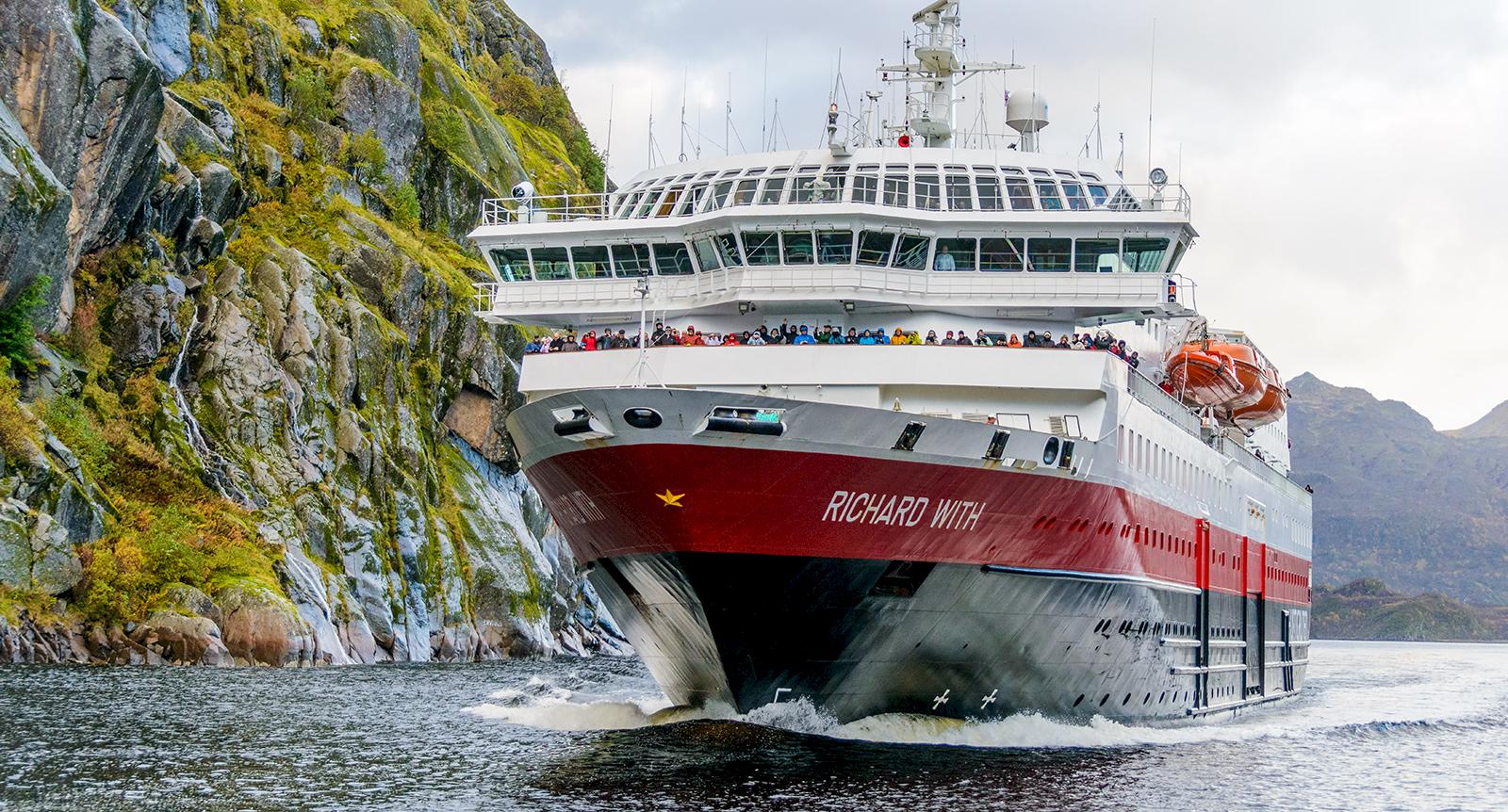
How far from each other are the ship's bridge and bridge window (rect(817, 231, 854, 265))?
0.03 m

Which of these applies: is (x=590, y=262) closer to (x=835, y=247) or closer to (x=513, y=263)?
(x=513, y=263)

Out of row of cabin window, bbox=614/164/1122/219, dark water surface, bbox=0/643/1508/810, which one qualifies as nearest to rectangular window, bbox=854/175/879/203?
row of cabin window, bbox=614/164/1122/219

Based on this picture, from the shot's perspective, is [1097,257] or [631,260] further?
[631,260]

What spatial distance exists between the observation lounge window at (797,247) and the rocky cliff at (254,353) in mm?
28764

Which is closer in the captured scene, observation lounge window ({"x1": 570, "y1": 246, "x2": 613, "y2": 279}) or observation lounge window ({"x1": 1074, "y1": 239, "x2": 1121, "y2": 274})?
observation lounge window ({"x1": 1074, "y1": 239, "x2": 1121, "y2": 274})

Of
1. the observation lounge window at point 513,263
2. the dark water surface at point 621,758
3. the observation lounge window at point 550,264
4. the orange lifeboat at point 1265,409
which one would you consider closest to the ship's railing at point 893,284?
the observation lounge window at point 550,264

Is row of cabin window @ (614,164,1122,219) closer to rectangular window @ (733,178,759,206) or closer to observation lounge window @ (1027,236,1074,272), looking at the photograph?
rectangular window @ (733,178,759,206)

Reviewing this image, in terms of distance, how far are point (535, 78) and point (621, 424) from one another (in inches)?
4756

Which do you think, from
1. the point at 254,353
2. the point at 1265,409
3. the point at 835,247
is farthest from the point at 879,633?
the point at 254,353

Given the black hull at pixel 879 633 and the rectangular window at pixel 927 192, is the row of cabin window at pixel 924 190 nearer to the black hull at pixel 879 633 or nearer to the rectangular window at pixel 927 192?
the rectangular window at pixel 927 192

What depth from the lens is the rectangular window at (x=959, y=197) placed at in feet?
127

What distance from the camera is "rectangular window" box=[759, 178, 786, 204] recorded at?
38.9 meters

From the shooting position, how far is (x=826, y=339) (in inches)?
1398

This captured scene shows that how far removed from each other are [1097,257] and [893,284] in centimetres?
465
